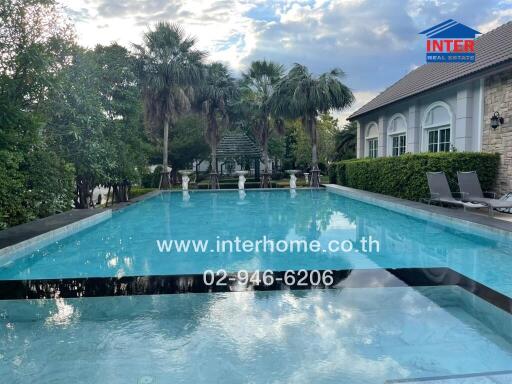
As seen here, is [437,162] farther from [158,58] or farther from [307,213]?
[158,58]

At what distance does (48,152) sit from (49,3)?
3681 mm

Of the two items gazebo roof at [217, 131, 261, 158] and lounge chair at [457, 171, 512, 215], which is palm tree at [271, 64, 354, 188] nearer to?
gazebo roof at [217, 131, 261, 158]

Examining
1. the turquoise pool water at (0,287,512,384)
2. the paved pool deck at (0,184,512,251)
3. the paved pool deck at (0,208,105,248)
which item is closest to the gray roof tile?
the paved pool deck at (0,184,512,251)

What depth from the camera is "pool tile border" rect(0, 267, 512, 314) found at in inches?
195

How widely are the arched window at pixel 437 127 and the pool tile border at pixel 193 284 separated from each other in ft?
37.9

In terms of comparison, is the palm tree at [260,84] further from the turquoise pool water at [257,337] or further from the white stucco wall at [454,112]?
the turquoise pool water at [257,337]

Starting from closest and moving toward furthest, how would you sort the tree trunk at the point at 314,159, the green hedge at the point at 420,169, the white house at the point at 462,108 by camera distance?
the white house at the point at 462,108, the green hedge at the point at 420,169, the tree trunk at the point at 314,159

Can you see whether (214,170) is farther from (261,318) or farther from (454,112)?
(261,318)

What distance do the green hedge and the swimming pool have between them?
5.13 metres

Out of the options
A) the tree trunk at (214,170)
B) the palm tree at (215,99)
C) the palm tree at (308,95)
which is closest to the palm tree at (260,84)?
the palm tree at (215,99)

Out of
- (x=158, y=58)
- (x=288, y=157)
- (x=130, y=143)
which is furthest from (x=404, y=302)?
(x=288, y=157)

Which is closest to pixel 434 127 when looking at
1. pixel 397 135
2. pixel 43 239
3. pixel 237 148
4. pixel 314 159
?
pixel 397 135

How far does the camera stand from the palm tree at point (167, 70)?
2248 centimetres

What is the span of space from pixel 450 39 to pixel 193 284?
56.9 feet
